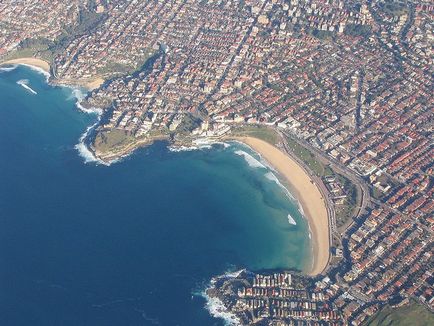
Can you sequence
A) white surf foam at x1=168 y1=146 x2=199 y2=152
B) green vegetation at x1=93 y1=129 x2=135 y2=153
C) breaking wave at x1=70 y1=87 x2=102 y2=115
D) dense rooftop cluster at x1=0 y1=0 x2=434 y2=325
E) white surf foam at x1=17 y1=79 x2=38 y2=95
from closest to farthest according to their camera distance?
Result: dense rooftop cluster at x1=0 y1=0 x2=434 y2=325
green vegetation at x1=93 y1=129 x2=135 y2=153
white surf foam at x1=168 y1=146 x2=199 y2=152
breaking wave at x1=70 y1=87 x2=102 y2=115
white surf foam at x1=17 y1=79 x2=38 y2=95

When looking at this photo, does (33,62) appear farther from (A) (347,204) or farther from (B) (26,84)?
(A) (347,204)

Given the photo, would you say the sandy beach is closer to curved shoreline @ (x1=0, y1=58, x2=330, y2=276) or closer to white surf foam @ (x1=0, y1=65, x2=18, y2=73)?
curved shoreline @ (x1=0, y1=58, x2=330, y2=276)

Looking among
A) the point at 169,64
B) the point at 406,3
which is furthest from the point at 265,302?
the point at 406,3

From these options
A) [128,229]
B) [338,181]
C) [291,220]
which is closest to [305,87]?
[338,181]

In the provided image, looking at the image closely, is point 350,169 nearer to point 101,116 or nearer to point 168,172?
point 168,172

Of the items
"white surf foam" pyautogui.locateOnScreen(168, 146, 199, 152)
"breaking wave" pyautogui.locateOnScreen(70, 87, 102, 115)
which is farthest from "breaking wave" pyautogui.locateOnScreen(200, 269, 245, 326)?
"breaking wave" pyautogui.locateOnScreen(70, 87, 102, 115)

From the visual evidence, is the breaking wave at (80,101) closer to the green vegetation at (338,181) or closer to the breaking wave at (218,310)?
the green vegetation at (338,181)

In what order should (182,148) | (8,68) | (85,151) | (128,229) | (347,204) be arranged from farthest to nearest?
(8,68) < (182,148) < (85,151) < (347,204) < (128,229)
